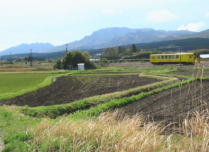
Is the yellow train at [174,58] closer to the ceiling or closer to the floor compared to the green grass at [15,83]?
closer to the ceiling

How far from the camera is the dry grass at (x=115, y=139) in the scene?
4391 mm

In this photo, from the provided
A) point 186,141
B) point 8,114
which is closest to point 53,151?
point 186,141

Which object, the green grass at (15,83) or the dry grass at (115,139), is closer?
the dry grass at (115,139)

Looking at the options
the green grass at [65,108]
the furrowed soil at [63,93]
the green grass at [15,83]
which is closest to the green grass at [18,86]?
the green grass at [15,83]

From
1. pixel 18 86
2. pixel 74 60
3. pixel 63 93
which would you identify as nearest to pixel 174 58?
pixel 74 60

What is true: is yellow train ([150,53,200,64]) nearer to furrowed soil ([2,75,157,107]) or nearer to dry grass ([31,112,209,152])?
furrowed soil ([2,75,157,107])

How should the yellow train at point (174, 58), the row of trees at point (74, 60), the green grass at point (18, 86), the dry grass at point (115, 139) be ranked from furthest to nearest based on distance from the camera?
the row of trees at point (74, 60), the yellow train at point (174, 58), the green grass at point (18, 86), the dry grass at point (115, 139)

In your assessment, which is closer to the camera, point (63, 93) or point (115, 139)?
point (115, 139)

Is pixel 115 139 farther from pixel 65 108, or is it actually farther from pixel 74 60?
pixel 74 60

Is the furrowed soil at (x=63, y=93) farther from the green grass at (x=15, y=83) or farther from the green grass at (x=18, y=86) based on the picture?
the green grass at (x=15, y=83)

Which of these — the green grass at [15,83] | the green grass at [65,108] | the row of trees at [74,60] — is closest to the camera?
the green grass at [65,108]

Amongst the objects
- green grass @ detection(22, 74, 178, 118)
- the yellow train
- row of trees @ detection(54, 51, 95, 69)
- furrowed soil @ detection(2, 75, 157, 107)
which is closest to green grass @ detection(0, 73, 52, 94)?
furrowed soil @ detection(2, 75, 157, 107)

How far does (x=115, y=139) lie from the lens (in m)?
4.77

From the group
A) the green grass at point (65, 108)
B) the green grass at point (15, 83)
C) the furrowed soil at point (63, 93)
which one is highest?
the green grass at point (65, 108)
